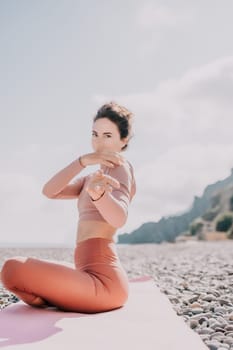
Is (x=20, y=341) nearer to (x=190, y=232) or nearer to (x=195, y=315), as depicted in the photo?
(x=195, y=315)

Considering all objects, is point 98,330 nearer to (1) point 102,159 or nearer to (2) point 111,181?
(2) point 111,181

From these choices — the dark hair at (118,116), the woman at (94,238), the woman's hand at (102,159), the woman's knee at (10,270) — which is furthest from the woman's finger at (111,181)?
the woman's knee at (10,270)

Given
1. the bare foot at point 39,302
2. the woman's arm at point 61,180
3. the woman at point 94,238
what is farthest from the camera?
the woman's arm at point 61,180

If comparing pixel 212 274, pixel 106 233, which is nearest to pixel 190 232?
pixel 212 274

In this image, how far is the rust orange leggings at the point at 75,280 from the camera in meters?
3.74

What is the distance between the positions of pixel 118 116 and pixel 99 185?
2.97 feet

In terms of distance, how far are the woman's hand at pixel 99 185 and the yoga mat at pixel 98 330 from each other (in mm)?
898

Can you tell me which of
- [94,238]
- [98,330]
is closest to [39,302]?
[94,238]

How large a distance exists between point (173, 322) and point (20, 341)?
3.91 feet

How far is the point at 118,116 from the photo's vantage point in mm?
4242

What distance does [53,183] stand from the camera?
4.09 m

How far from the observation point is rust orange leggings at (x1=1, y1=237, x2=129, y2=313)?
3.74 meters

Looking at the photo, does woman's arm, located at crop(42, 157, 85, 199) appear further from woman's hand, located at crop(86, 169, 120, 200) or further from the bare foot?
the bare foot

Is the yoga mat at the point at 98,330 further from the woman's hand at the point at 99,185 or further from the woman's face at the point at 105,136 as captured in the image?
the woman's face at the point at 105,136
